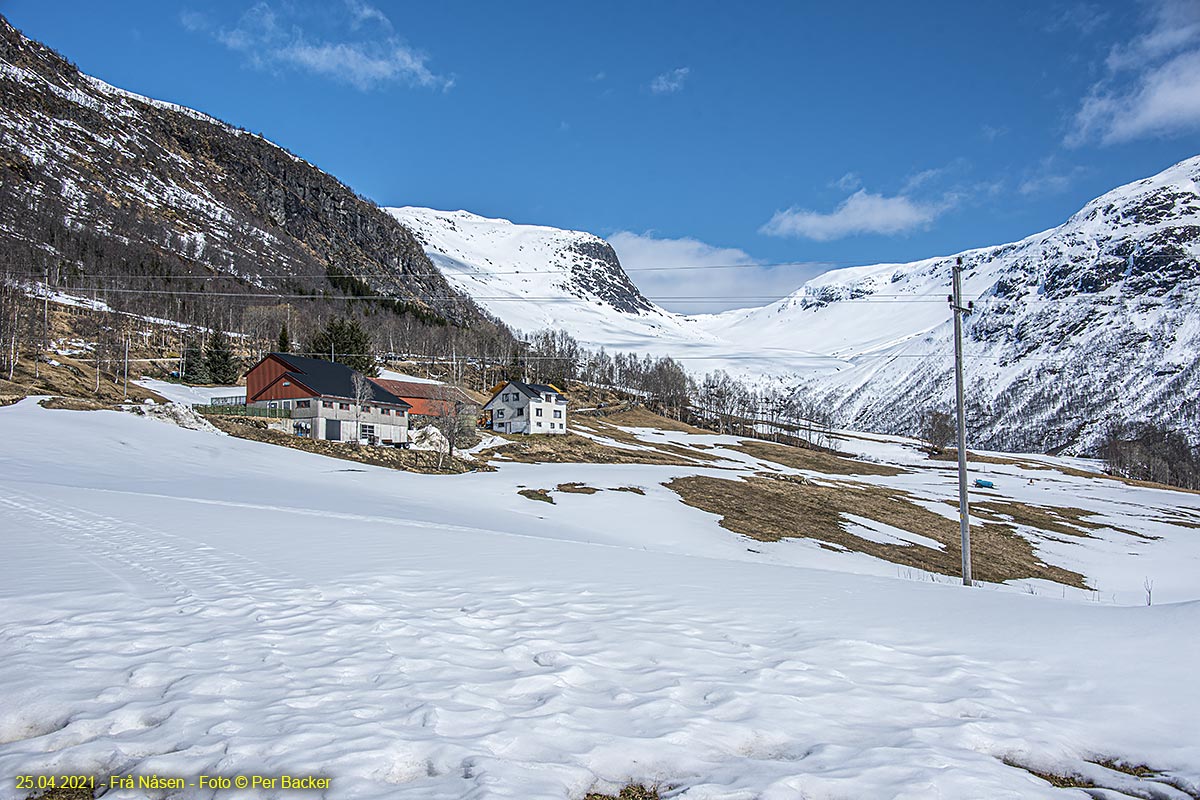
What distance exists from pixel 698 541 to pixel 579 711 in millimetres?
28136

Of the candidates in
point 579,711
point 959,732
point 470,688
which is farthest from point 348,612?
point 959,732

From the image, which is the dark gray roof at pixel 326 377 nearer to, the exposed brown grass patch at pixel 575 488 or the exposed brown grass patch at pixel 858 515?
the exposed brown grass patch at pixel 575 488

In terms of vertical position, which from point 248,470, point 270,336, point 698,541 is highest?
point 270,336

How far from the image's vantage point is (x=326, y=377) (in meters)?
74.5

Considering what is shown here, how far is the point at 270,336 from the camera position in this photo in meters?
143

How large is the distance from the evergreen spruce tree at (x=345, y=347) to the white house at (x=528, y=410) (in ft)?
77.1

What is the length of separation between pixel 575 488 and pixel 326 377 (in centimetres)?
4177

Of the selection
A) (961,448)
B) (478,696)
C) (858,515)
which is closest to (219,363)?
(858,515)

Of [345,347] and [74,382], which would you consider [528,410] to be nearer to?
[345,347]

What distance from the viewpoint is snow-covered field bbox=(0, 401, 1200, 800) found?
5.09 m

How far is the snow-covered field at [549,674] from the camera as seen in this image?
5094 mm

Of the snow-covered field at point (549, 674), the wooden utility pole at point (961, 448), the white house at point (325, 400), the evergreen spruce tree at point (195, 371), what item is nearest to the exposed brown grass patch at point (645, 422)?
the white house at point (325, 400)

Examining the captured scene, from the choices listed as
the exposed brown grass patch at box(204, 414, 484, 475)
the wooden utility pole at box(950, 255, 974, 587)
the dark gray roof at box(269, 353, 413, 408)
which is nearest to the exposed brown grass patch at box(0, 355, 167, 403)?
the dark gray roof at box(269, 353, 413, 408)

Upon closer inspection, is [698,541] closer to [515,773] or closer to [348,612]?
[348,612]
